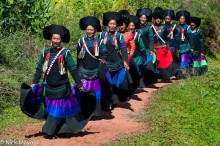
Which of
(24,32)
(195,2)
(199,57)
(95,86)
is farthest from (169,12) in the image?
(195,2)

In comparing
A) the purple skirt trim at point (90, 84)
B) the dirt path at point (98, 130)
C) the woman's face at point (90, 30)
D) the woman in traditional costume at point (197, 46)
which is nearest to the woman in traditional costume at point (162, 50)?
the woman in traditional costume at point (197, 46)

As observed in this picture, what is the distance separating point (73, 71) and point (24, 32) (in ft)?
23.3

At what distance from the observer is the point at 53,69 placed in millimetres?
8172

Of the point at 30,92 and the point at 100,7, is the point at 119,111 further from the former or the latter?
the point at 100,7

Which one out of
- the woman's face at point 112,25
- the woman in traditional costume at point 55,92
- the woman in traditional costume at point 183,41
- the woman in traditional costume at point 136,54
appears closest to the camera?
the woman in traditional costume at point 55,92

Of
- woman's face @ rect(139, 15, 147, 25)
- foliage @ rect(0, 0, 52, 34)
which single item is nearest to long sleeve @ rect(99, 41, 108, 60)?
woman's face @ rect(139, 15, 147, 25)

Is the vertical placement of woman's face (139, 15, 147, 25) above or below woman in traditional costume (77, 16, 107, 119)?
above

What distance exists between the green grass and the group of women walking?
2.47 feet

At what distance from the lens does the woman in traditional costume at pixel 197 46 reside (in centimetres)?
1484

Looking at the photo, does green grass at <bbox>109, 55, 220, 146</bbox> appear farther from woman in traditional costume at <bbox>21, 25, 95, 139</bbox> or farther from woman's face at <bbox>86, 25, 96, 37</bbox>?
woman's face at <bbox>86, 25, 96, 37</bbox>

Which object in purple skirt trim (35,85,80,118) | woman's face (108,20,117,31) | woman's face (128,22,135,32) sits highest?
woman's face (108,20,117,31)

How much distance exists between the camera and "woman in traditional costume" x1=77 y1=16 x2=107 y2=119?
9312 mm

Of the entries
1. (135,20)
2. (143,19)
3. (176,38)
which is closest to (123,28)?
(135,20)

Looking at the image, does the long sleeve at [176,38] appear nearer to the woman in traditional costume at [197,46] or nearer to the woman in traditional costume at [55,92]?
the woman in traditional costume at [197,46]
